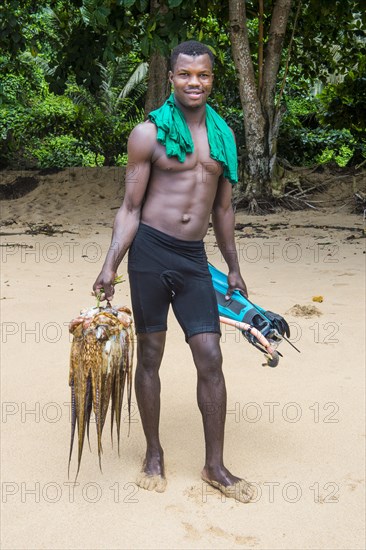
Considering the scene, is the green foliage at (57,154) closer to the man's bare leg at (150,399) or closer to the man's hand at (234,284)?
the man's hand at (234,284)

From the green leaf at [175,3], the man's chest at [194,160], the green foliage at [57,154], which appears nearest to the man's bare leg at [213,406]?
the man's chest at [194,160]

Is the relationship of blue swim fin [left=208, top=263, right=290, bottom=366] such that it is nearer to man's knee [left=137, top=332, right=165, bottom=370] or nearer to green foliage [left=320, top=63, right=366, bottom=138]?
man's knee [left=137, top=332, right=165, bottom=370]

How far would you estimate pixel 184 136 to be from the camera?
2.83 meters

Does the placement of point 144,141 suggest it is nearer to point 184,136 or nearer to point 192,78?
point 184,136

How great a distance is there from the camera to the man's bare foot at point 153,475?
9.65 ft

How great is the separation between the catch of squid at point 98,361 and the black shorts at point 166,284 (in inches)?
5.8

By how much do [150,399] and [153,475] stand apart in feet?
1.04

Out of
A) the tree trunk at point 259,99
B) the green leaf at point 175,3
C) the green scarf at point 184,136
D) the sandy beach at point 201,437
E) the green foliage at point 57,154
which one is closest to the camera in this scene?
the sandy beach at point 201,437

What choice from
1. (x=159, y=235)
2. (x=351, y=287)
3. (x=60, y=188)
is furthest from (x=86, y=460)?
(x=60, y=188)

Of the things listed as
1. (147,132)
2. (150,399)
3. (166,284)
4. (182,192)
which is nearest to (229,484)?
(150,399)

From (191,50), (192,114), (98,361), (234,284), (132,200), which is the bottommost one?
(98,361)

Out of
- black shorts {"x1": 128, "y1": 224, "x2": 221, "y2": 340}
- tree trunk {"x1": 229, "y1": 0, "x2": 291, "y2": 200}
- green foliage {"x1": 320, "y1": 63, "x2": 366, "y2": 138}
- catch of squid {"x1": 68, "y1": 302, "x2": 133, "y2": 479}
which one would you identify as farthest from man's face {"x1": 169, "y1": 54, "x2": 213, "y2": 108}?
green foliage {"x1": 320, "y1": 63, "x2": 366, "y2": 138}

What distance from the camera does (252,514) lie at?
2.78 metres

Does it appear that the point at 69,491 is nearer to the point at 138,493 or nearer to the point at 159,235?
the point at 138,493
